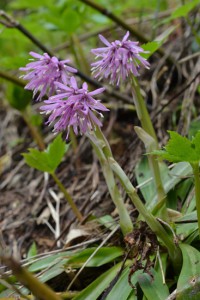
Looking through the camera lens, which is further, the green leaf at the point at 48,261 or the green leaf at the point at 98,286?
the green leaf at the point at 48,261

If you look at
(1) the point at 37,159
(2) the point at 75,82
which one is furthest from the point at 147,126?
(1) the point at 37,159

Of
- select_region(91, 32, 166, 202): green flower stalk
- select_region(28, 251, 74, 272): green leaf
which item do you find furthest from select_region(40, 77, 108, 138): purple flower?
select_region(28, 251, 74, 272): green leaf

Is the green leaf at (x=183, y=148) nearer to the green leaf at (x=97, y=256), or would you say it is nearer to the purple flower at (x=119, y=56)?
the purple flower at (x=119, y=56)

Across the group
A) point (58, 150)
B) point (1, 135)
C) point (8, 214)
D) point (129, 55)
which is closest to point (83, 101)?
point (129, 55)

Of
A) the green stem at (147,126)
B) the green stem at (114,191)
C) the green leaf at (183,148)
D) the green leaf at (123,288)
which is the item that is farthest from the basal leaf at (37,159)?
the green leaf at (183,148)

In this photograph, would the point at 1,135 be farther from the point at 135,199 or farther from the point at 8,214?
the point at 135,199

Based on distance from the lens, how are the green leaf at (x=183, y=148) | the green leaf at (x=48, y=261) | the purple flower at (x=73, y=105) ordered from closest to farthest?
the green leaf at (x=183, y=148) → the purple flower at (x=73, y=105) → the green leaf at (x=48, y=261)
